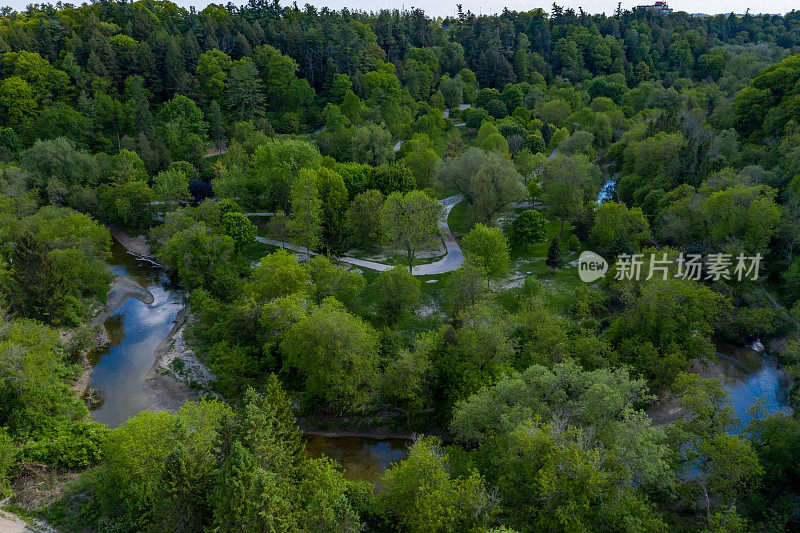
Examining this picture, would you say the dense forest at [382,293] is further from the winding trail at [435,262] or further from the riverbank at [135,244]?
the riverbank at [135,244]

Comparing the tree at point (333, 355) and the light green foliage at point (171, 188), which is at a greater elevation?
the light green foliage at point (171, 188)

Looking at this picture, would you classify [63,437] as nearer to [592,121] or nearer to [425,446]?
[425,446]

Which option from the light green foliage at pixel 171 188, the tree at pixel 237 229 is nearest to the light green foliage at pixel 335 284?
the tree at pixel 237 229

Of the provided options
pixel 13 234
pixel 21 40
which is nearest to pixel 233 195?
pixel 13 234

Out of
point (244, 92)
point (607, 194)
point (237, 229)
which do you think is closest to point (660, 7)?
point (607, 194)

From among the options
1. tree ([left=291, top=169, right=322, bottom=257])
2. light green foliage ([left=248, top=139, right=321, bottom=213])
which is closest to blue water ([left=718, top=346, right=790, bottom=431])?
tree ([left=291, top=169, right=322, bottom=257])

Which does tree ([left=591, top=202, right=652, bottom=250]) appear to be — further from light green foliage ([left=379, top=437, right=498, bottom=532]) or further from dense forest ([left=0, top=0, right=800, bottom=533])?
light green foliage ([left=379, top=437, right=498, bottom=532])

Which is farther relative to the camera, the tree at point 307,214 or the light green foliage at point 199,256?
the tree at point 307,214

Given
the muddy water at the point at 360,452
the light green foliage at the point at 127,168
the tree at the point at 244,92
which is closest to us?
the muddy water at the point at 360,452

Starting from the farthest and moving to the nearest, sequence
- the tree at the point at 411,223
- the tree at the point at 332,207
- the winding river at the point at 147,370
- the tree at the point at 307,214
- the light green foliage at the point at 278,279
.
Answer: the tree at the point at 332,207 < the tree at the point at 307,214 < the tree at the point at 411,223 < the light green foliage at the point at 278,279 < the winding river at the point at 147,370
